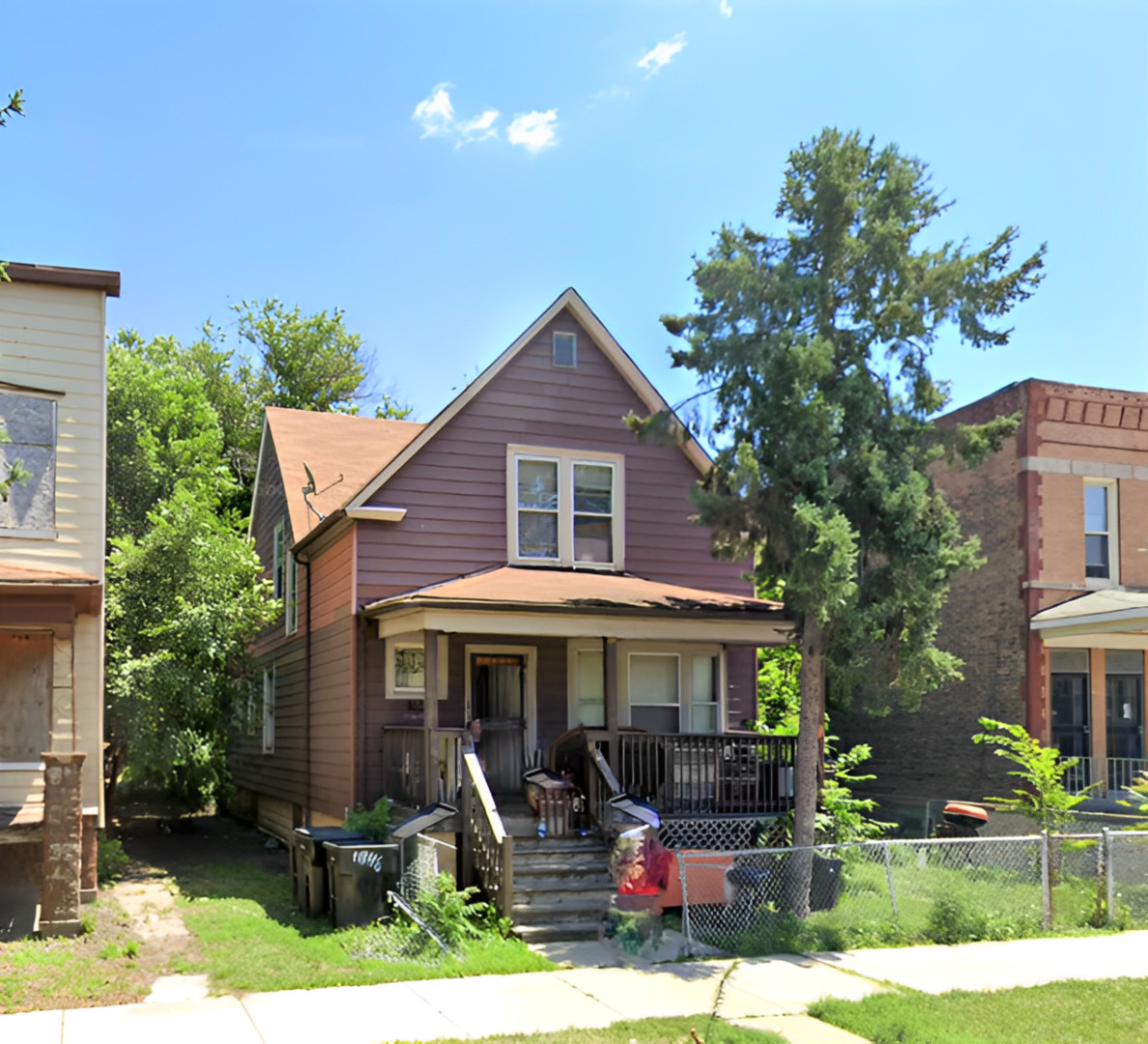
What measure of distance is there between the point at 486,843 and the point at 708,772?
3.63m

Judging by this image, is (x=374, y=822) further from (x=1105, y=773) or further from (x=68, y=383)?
(x=1105, y=773)

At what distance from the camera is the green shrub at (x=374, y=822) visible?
1370 centimetres

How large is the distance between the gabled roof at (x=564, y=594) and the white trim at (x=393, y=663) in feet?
2.06

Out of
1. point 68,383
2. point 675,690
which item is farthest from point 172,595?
point 675,690

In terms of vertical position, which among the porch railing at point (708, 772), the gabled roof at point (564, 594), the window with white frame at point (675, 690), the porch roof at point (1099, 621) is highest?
the gabled roof at point (564, 594)

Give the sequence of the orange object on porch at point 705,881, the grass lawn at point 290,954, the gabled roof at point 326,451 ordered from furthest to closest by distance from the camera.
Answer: the gabled roof at point 326,451
the orange object on porch at point 705,881
the grass lawn at point 290,954

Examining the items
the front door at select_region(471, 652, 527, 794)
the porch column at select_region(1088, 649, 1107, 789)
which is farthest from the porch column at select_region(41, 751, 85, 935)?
the porch column at select_region(1088, 649, 1107, 789)

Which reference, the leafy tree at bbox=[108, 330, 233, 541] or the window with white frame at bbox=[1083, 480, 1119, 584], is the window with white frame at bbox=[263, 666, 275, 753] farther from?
the window with white frame at bbox=[1083, 480, 1119, 584]

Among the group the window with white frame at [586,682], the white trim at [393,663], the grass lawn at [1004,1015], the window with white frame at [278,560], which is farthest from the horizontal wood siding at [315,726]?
the grass lawn at [1004,1015]

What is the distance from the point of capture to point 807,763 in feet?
41.9

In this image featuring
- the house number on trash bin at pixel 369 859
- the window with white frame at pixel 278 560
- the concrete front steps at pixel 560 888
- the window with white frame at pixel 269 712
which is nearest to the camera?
the concrete front steps at pixel 560 888

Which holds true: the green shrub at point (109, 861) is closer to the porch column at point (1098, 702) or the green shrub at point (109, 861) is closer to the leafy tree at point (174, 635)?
the leafy tree at point (174, 635)

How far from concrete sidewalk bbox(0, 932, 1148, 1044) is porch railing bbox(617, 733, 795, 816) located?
349cm

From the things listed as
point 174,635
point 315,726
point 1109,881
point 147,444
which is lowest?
point 1109,881
